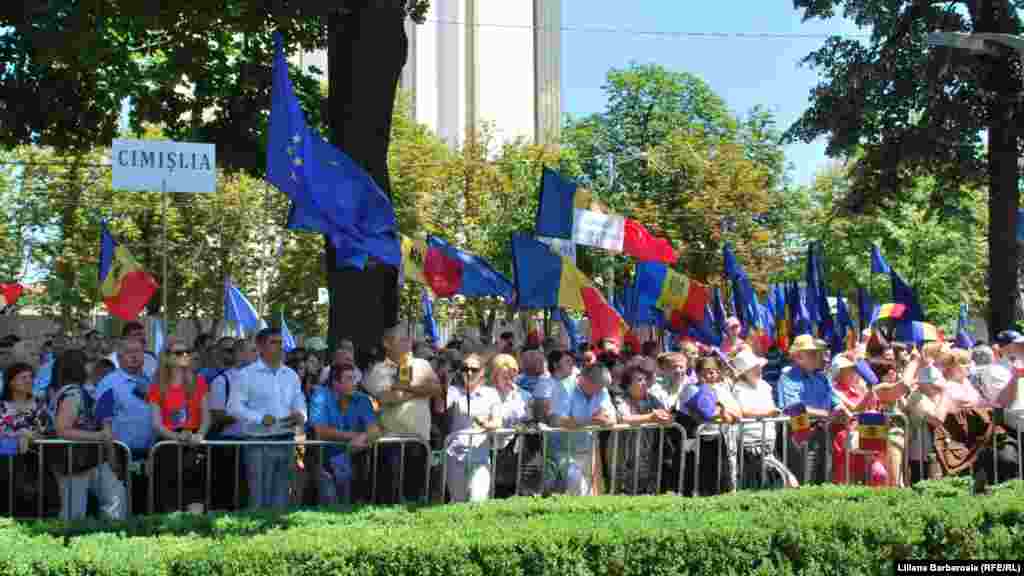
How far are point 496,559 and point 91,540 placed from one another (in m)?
2.38

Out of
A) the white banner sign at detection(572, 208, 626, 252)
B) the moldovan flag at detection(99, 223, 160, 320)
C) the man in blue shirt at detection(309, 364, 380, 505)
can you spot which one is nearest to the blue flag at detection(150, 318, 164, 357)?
the moldovan flag at detection(99, 223, 160, 320)

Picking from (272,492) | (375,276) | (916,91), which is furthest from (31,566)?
(916,91)

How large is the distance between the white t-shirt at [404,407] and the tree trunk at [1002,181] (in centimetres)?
1667

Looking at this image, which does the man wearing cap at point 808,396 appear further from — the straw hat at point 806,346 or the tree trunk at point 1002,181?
the tree trunk at point 1002,181

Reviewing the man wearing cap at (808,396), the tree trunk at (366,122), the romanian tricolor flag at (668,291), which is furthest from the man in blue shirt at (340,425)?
the romanian tricolor flag at (668,291)

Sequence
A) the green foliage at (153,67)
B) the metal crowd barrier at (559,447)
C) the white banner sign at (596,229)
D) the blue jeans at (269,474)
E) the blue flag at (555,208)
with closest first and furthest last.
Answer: the blue jeans at (269,474) < the metal crowd barrier at (559,447) < the green foliage at (153,67) < the blue flag at (555,208) < the white banner sign at (596,229)

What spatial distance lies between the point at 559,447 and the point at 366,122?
487cm

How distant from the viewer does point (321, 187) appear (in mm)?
11250

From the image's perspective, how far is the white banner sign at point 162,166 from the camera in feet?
40.8

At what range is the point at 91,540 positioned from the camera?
24.3 ft

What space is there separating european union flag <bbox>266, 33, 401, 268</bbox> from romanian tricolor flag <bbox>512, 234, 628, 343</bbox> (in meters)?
3.27

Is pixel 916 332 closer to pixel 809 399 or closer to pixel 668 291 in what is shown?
pixel 668 291

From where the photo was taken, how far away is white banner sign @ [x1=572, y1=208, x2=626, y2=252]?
51.8 feet

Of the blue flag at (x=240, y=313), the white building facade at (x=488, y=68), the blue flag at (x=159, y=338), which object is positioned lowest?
the blue flag at (x=159, y=338)
